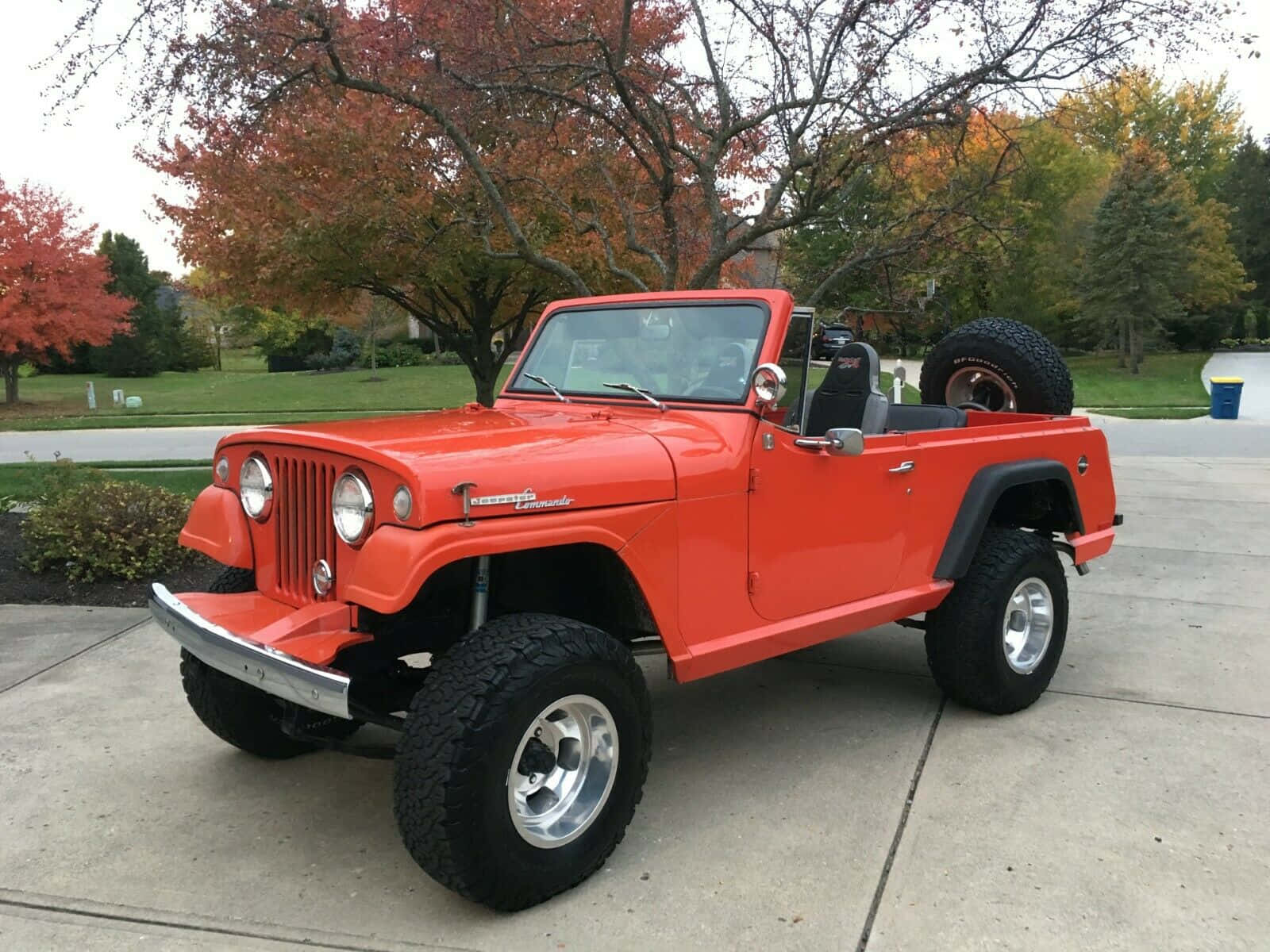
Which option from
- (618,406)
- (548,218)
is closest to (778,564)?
(618,406)

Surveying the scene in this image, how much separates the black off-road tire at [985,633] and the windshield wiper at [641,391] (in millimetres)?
1592

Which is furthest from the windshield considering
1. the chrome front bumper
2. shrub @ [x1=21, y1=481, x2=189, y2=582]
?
shrub @ [x1=21, y1=481, x2=189, y2=582]

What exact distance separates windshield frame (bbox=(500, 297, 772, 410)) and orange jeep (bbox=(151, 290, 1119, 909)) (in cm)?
1

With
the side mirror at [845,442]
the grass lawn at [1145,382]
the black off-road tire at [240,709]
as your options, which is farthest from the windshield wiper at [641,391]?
the grass lawn at [1145,382]

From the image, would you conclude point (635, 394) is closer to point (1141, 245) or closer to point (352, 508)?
point (352, 508)

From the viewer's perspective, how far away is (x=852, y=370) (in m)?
3.89

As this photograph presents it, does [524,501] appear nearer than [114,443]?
Yes

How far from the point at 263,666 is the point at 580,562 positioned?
45.5 inches

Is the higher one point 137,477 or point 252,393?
point 252,393

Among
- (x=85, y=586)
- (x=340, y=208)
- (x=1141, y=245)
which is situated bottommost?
(x=85, y=586)

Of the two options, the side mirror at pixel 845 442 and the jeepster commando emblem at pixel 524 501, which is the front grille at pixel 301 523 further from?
the side mirror at pixel 845 442

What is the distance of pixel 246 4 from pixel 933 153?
19.7 feet

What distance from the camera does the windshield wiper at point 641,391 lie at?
145 inches

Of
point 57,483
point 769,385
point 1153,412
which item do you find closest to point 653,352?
point 769,385
